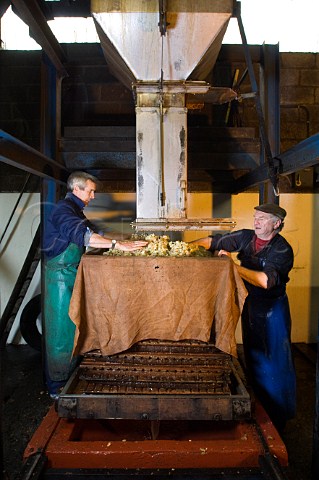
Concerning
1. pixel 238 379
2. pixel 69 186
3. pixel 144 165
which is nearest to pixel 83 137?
pixel 69 186

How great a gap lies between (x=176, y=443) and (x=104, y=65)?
4717mm

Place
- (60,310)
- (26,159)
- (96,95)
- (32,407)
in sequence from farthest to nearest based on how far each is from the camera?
(96,95)
(32,407)
(60,310)
(26,159)

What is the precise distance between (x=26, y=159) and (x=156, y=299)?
1.50 metres

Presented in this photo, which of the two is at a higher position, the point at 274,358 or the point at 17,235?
the point at 17,235

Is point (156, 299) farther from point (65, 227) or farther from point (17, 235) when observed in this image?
point (17, 235)

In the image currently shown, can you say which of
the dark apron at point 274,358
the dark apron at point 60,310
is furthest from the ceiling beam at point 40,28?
the dark apron at point 274,358

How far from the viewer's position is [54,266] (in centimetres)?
299

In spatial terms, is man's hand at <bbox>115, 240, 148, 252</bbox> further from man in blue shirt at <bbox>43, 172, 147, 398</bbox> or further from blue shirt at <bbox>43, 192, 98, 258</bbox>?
man in blue shirt at <bbox>43, 172, 147, 398</bbox>

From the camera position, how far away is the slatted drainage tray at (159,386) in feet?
5.91

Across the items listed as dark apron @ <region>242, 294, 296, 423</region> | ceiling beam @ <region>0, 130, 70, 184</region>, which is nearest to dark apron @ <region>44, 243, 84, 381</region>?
ceiling beam @ <region>0, 130, 70, 184</region>

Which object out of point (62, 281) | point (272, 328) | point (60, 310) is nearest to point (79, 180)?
point (62, 281)

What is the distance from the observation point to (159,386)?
6.32 feet

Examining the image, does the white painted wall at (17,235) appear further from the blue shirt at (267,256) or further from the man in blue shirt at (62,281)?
the blue shirt at (267,256)

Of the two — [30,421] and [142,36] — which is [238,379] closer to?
[30,421]
